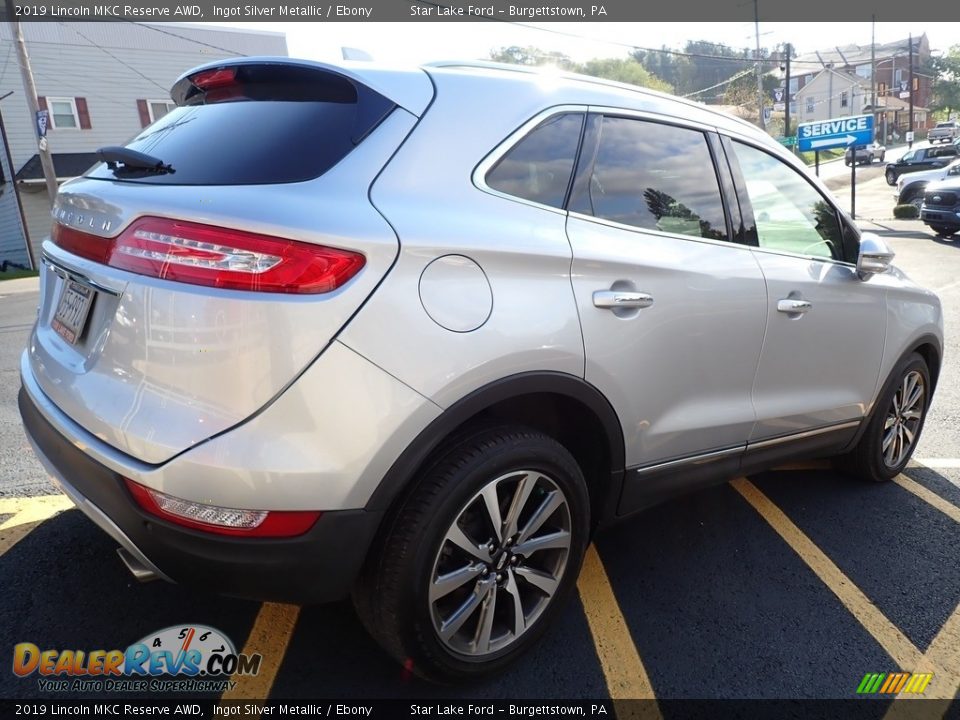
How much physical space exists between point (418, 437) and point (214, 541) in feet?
1.89

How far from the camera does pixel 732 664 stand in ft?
7.82

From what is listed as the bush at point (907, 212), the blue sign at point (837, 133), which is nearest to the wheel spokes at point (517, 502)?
the blue sign at point (837, 133)

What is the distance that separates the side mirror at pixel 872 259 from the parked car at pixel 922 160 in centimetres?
3348

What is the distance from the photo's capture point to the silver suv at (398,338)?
1727 millimetres

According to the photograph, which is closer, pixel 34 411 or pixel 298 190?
pixel 298 190

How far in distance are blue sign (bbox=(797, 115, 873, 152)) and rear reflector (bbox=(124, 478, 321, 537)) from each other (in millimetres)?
20552

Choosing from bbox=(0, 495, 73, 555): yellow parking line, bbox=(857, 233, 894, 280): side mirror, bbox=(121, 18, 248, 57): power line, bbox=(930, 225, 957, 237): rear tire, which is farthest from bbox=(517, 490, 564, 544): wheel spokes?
bbox=(121, 18, 248, 57): power line

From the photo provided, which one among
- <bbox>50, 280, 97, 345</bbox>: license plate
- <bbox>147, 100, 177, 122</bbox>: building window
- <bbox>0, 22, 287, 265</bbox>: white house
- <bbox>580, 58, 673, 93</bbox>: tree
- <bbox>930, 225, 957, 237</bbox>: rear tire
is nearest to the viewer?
<bbox>50, 280, 97, 345</bbox>: license plate

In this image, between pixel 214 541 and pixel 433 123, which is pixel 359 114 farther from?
pixel 214 541

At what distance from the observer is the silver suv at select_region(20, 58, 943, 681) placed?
5.66 feet

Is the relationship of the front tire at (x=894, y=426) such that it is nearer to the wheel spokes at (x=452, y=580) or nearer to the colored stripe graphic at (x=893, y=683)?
the colored stripe graphic at (x=893, y=683)

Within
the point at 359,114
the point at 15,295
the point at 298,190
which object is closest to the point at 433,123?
the point at 359,114

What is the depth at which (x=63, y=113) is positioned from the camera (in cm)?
2102

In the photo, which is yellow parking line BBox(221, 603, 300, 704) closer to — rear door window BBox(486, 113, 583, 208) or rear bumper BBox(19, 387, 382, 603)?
rear bumper BBox(19, 387, 382, 603)
